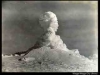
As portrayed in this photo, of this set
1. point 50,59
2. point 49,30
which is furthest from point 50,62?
point 49,30

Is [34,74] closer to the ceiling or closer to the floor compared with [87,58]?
closer to the floor

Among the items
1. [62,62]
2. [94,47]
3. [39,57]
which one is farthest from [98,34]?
[39,57]

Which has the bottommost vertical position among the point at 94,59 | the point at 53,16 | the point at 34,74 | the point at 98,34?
the point at 34,74

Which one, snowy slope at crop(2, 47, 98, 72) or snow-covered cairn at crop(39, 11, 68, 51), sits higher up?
snow-covered cairn at crop(39, 11, 68, 51)

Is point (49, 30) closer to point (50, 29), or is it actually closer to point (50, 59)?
point (50, 29)

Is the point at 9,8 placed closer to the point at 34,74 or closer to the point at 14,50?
the point at 14,50
